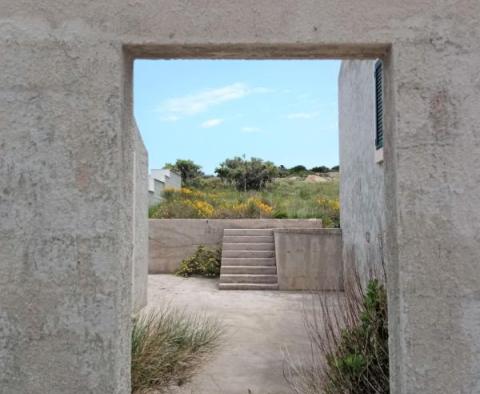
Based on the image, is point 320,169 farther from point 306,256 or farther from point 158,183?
point 306,256

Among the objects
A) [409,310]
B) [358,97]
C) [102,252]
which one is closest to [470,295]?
[409,310]

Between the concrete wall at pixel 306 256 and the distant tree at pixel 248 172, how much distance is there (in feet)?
44.4

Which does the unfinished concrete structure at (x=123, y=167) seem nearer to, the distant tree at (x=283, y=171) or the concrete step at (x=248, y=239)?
the concrete step at (x=248, y=239)

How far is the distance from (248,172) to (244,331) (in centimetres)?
1795

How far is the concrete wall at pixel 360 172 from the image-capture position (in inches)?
215

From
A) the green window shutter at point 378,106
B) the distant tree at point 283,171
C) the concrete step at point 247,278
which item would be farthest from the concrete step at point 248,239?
the distant tree at point 283,171

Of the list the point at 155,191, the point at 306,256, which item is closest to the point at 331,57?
the point at 306,256

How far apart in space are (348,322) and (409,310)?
1424 mm

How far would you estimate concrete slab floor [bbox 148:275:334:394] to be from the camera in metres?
3.59

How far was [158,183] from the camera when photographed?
15109 mm

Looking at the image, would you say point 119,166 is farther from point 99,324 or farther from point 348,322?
point 348,322

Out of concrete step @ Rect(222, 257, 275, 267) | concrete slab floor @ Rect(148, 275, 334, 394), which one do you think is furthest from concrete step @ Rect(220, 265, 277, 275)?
concrete slab floor @ Rect(148, 275, 334, 394)

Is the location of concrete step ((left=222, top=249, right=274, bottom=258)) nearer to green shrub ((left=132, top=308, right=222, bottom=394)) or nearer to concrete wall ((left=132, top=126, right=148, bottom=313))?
concrete wall ((left=132, top=126, right=148, bottom=313))

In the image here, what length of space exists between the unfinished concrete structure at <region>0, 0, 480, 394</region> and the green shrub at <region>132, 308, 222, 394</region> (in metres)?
1.07
